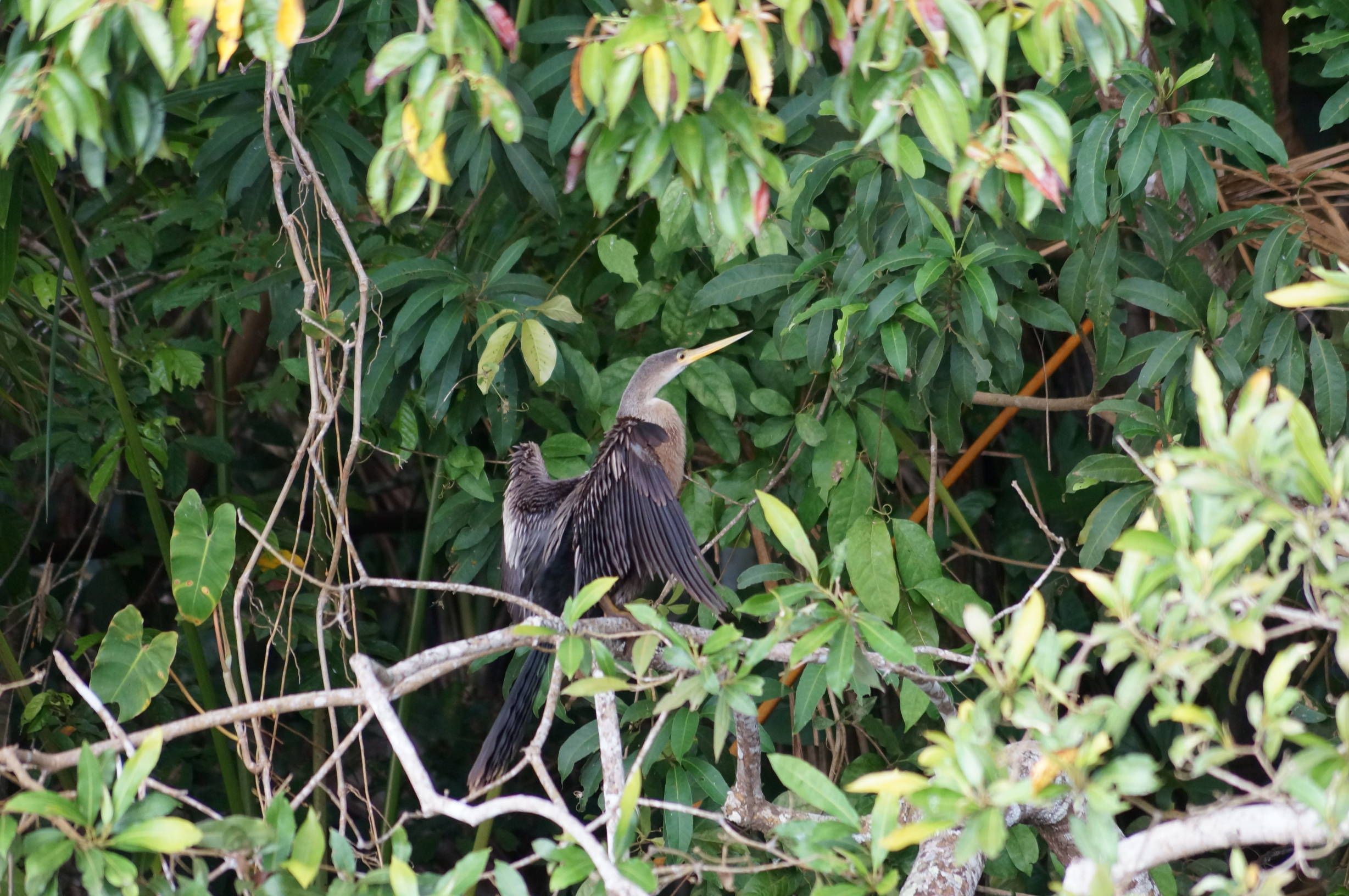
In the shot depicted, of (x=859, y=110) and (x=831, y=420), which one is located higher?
(x=859, y=110)

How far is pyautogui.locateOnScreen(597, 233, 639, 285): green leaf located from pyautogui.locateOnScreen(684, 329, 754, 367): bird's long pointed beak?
0.20 meters

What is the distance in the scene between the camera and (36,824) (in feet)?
5.09

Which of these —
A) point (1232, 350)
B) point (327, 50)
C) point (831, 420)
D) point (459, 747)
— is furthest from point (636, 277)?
point (459, 747)

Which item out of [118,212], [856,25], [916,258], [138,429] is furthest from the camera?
[118,212]

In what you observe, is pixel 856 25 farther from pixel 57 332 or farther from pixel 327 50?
pixel 57 332

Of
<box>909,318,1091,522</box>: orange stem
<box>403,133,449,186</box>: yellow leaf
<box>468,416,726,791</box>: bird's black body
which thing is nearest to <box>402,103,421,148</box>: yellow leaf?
<box>403,133,449,186</box>: yellow leaf

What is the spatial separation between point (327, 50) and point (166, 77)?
123 cm

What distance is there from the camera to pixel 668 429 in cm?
253

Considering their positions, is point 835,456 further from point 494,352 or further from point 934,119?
point 934,119

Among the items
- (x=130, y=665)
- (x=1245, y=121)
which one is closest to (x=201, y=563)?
(x=130, y=665)

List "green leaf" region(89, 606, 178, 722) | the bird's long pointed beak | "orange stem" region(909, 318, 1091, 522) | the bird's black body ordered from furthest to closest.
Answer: "orange stem" region(909, 318, 1091, 522) < the bird's long pointed beak < the bird's black body < "green leaf" region(89, 606, 178, 722)

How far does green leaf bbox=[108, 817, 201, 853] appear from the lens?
1075 millimetres

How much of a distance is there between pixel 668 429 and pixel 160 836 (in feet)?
5.11

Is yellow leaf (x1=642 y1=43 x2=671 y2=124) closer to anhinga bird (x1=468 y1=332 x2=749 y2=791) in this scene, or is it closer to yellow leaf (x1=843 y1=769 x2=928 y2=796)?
yellow leaf (x1=843 y1=769 x2=928 y2=796)
